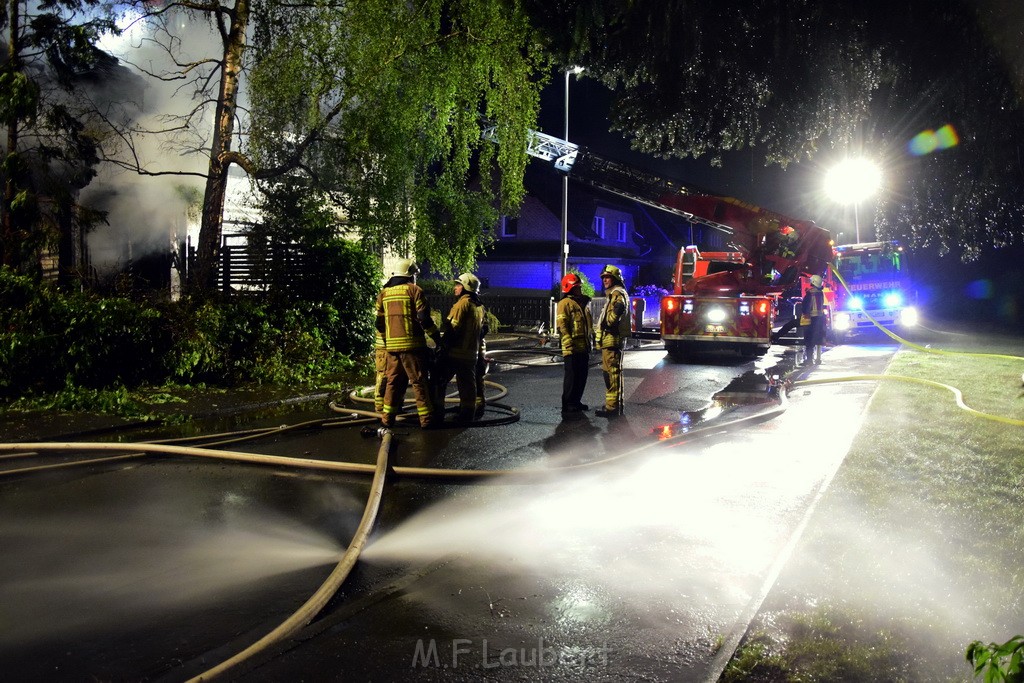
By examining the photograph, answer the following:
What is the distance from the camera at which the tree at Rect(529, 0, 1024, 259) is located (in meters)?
6.14

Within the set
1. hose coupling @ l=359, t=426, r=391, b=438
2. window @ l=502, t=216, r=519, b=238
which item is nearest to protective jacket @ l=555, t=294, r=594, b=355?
hose coupling @ l=359, t=426, r=391, b=438

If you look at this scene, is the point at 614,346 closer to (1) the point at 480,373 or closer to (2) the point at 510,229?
(1) the point at 480,373

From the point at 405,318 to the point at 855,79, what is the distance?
15.3ft

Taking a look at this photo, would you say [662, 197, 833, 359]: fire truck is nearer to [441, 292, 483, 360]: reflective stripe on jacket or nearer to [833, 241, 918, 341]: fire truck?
[833, 241, 918, 341]: fire truck

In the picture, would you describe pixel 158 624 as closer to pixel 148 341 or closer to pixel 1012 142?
pixel 1012 142

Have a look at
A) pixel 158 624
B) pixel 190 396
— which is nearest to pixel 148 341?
pixel 190 396

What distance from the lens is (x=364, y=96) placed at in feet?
43.5

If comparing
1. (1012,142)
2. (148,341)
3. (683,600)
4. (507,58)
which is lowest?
(683,600)

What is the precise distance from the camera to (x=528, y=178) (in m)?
38.5

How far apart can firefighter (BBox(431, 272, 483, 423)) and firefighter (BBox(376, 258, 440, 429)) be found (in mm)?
383

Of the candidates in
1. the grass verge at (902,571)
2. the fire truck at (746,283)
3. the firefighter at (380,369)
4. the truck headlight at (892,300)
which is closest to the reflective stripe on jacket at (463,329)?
the firefighter at (380,369)

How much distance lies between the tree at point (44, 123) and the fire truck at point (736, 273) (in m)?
7.09

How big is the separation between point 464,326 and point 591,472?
2.69 meters

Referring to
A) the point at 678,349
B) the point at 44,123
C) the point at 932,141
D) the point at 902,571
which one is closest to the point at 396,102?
A: the point at 44,123
